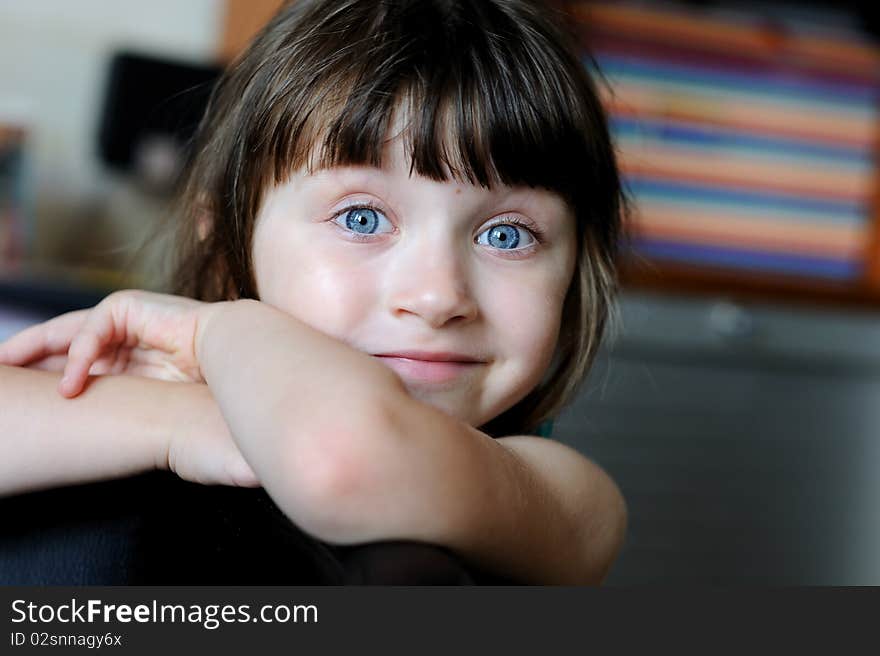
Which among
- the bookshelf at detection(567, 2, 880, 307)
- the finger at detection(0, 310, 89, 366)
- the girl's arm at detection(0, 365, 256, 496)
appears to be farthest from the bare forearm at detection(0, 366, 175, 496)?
the bookshelf at detection(567, 2, 880, 307)

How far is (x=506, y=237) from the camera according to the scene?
724 mm

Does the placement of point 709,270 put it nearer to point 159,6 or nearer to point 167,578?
point 159,6

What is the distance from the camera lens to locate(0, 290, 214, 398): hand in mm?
662

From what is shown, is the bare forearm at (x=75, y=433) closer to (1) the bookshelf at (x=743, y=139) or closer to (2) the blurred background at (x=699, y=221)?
(2) the blurred background at (x=699, y=221)

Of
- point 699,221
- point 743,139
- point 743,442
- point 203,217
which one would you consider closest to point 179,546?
point 203,217

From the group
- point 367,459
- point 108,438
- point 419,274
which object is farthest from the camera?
point 419,274

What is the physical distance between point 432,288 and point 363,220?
8 centimetres

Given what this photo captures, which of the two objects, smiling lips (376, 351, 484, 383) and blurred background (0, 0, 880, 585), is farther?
blurred background (0, 0, 880, 585)

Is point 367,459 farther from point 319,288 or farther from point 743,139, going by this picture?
point 743,139

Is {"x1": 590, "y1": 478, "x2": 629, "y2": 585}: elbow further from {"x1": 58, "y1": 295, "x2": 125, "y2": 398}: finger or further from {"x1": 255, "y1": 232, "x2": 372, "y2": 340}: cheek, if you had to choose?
{"x1": 58, "y1": 295, "x2": 125, "y2": 398}: finger

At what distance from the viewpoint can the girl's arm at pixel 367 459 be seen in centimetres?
43

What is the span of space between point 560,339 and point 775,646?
0.46 m

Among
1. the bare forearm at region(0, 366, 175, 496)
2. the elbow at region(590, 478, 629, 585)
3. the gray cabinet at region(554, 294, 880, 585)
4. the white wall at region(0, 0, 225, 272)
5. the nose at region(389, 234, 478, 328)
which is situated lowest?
the gray cabinet at region(554, 294, 880, 585)

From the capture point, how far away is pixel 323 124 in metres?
0.69
